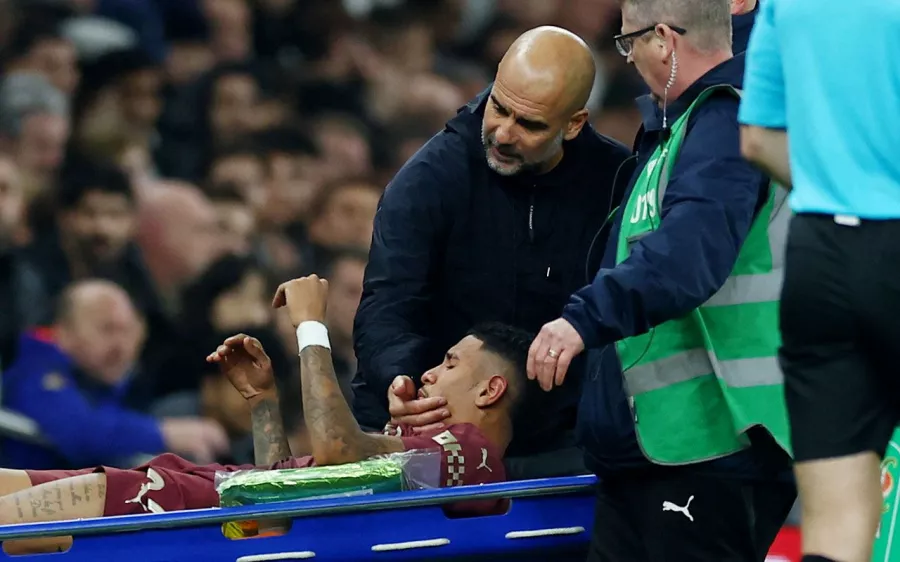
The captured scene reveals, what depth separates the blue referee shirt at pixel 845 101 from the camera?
2936 mm

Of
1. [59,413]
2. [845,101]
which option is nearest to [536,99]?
[845,101]

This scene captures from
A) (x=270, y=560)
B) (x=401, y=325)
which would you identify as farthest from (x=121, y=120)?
(x=270, y=560)

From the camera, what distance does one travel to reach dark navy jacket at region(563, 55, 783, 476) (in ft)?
11.3

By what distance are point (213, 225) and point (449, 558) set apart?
277cm

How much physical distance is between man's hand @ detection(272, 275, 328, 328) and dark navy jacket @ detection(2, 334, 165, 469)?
5.05ft

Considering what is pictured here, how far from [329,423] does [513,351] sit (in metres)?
0.55

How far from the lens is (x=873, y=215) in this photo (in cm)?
294

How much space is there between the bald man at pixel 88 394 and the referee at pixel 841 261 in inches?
119

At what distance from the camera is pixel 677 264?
11.4 ft

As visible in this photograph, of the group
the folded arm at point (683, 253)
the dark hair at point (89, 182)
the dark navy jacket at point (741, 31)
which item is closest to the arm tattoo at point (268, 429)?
the folded arm at point (683, 253)

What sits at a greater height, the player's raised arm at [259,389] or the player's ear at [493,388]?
the player's raised arm at [259,389]

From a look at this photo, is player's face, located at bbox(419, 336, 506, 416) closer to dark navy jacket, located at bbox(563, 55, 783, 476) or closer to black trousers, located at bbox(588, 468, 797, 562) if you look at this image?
dark navy jacket, located at bbox(563, 55, 783, 476)

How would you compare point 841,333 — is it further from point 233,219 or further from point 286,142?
point 286,142

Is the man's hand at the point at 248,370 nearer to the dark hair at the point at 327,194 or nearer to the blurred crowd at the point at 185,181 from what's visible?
the blurred crowd at the point at 185,181
